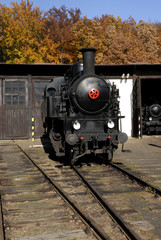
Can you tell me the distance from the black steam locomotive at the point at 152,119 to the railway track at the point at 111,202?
43.2ft

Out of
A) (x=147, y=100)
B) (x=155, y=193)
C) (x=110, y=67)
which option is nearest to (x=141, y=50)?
(x=147, y=100)

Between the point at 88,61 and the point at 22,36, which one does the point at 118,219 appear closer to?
the point at 88,61

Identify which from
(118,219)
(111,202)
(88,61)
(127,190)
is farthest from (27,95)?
(118,219)

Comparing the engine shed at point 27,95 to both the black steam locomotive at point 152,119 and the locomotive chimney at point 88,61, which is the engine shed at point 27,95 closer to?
the black steam locomotive at point 152,119

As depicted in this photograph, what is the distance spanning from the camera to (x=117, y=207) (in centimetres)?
508

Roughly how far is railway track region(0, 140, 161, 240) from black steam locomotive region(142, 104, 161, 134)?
1318cm

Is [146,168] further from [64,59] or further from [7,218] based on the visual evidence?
[64,59]

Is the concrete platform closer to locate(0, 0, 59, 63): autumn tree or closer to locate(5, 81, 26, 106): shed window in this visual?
locate(5, 81, 26, 106): shed window

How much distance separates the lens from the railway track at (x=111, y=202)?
4066 mm

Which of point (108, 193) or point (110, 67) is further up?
point (110, 67)

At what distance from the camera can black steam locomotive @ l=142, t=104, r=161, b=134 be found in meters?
20.8

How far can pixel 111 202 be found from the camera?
211 inches

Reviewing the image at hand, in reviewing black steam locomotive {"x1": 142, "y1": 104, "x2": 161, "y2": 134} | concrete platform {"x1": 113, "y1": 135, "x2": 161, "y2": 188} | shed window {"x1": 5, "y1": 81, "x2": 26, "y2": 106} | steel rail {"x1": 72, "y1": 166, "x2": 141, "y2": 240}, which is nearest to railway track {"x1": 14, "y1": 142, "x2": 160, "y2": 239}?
steel rail {"x1": 72, "y1": 166, "x2": 141, "y2": 240}

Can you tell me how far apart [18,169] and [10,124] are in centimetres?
1019
